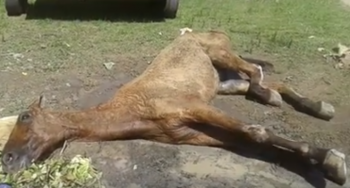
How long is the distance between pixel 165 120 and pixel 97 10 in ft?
16.1

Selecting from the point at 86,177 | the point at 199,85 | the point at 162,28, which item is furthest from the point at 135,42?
the point at 86,177

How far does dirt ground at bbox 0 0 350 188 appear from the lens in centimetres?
519

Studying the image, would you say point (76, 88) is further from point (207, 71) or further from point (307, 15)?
point (307, 15)

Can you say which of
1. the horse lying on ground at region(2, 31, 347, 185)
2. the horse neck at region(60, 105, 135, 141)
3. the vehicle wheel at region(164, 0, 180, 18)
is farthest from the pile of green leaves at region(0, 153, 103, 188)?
the vehicle wheel at region(164, 0, 180, 18)

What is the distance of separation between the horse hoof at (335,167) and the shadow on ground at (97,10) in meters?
4.82

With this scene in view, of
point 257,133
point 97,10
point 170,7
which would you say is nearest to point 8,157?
point 257,133

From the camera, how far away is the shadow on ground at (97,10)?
9.53 meters

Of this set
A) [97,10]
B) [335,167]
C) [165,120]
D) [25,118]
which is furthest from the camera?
[97,10]

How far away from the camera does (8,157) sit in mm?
4660

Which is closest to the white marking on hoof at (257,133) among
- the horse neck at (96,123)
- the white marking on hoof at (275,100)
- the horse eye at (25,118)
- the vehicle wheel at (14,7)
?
the horse neck at (96,123)

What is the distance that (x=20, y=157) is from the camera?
4.70m

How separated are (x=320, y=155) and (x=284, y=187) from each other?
375 mm

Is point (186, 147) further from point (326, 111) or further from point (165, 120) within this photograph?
point (326, 111)

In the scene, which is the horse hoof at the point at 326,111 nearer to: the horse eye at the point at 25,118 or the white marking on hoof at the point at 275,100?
the white marking on hoof at the point at 275,100
